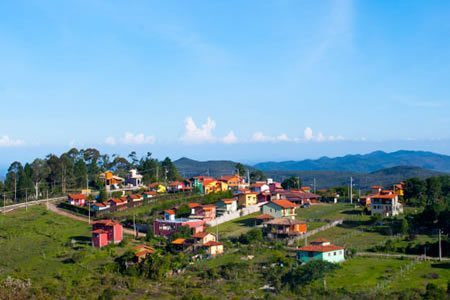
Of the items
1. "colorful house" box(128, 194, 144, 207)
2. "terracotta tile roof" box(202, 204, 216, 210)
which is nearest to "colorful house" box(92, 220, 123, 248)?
"terracotta tile roof" box(202, 204, 216, 210)

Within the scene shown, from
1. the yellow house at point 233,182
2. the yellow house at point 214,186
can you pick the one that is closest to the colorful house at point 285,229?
the yellow house at point 214,186

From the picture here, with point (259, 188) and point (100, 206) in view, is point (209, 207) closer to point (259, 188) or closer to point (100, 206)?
point (100, 206)

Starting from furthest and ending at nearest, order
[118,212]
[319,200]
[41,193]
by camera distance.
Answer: [41,193] → [319,200] → [118,212]

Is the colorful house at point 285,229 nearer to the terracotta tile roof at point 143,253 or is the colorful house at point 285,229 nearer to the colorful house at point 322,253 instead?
the colorful house at point 322,253

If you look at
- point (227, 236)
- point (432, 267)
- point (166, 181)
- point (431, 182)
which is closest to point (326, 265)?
point (432, 267)

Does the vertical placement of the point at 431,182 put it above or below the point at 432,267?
above

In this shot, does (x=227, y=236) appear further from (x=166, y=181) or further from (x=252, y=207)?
(x=166, y=181)
